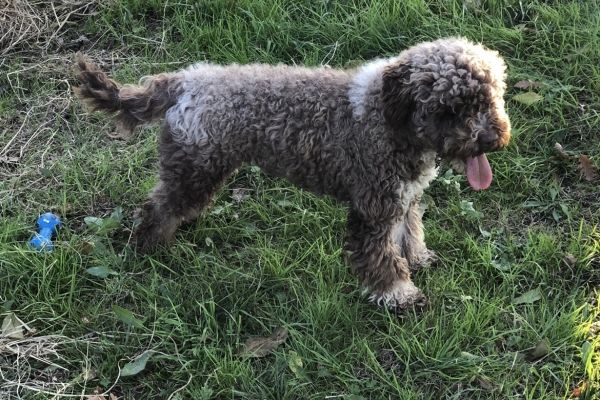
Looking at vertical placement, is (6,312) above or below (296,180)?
below

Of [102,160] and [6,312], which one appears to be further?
[102,160]

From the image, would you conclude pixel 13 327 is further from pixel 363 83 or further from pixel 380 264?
pixel 363 83

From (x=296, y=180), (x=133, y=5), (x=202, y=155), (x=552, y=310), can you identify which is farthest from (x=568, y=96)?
(x=133, y=5)

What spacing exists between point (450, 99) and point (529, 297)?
132 centimetres

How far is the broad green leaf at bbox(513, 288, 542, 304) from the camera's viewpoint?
3.60 m

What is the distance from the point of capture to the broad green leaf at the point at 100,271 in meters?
3.88

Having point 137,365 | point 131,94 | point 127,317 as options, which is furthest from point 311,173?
point 137,365

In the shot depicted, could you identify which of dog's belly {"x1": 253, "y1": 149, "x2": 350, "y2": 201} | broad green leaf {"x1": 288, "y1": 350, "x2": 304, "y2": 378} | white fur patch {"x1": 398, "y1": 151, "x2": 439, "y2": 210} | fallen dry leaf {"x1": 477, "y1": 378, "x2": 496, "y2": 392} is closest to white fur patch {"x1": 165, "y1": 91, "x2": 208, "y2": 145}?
dog's belly {"x1": 253, "y1": 149, "x2": 350, "y2": 201}

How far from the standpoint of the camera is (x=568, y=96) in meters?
4.58

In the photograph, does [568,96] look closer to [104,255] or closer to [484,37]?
[484,37]

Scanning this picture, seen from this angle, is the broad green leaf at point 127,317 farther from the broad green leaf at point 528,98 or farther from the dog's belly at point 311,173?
the broad green leaf at point 528,98

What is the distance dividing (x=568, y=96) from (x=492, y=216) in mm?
1164

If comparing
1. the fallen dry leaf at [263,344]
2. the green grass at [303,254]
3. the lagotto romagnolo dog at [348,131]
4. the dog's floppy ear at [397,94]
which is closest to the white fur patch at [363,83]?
the lagotto romagnolo dog at [348,131]

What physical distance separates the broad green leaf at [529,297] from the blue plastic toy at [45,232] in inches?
111
